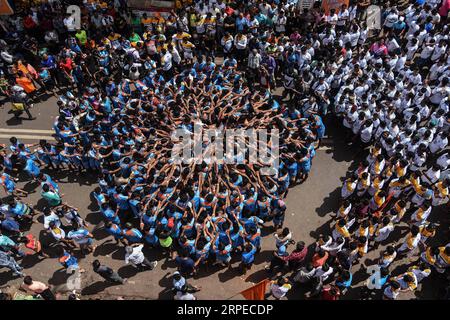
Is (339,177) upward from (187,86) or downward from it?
downward

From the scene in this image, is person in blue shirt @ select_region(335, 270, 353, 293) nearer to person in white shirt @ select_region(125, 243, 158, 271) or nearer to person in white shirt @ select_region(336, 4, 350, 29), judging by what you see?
person in white shirt @ select_region(125, 243, 158, 271)

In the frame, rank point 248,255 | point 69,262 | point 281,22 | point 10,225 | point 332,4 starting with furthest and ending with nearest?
point 332,4 < point 281,22 < point 10,225 < point 69,262 < point 248,255

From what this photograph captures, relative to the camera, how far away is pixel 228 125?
12.2 metres

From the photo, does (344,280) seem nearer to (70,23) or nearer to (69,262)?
(69,262)

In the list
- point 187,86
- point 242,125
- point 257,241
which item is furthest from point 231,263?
point 187,86

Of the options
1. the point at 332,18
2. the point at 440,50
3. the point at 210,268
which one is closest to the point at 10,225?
the point at 210,268

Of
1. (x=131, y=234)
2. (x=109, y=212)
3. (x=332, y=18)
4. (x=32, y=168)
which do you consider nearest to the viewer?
(x=131, y=234)

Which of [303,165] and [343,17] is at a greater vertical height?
[343,17]

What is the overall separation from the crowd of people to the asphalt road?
30 cm

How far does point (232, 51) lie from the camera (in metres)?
15.7

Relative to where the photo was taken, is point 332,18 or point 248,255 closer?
point 248,255

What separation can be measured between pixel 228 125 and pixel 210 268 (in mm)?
4277

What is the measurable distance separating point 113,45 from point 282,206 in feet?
30.0
